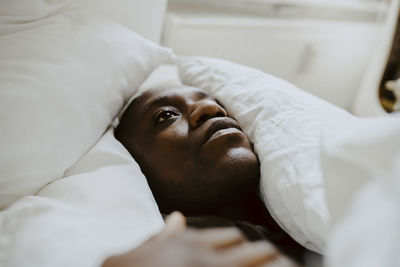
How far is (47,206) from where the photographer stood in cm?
54

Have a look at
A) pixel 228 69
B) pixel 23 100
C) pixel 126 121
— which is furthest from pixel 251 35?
pixel 23 100

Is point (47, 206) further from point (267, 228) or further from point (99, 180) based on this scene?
point (267, 228)

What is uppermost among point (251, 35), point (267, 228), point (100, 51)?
point (100, 51)

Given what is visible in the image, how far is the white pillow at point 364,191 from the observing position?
11.1 inches

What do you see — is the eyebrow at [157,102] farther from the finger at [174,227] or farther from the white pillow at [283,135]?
the finger at [174,227]

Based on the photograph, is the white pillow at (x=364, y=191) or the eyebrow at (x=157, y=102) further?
the eyebrow at (x=157, y=102)

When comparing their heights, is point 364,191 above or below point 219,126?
above

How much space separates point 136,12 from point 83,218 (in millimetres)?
858

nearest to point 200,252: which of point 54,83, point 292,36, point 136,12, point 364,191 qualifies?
point 364,191

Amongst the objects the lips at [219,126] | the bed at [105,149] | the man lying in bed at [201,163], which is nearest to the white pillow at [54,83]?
the bed at [105,149]

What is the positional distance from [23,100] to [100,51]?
0.70ft

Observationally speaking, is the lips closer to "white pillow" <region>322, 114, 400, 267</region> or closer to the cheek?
the cheek

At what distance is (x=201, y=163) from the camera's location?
70cm

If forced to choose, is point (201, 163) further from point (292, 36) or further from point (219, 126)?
point (292, 36)
